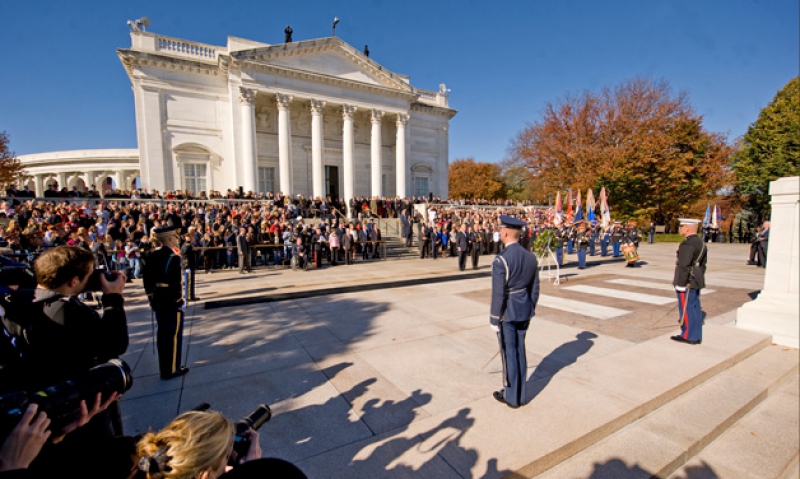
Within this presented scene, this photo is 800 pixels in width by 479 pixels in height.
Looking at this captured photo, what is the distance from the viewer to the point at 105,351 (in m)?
2.34

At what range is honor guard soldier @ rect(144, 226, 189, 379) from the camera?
4594 millimetres

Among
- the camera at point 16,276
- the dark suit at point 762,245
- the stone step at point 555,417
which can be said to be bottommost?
the stone step at point 555,417

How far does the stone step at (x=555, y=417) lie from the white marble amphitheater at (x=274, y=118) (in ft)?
89.6

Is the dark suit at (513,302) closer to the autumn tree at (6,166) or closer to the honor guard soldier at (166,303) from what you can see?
the honor guard soldier at (166,303)

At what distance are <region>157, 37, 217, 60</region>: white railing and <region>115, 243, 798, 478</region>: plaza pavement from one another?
86.3ft

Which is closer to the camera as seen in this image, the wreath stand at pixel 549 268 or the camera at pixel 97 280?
the camera at pixel 97 280

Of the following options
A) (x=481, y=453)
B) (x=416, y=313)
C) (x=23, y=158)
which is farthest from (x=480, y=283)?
(x=23, y=158)

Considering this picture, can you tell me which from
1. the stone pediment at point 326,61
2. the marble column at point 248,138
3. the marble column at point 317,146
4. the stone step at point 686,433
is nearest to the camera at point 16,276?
the stone step at point 686,433

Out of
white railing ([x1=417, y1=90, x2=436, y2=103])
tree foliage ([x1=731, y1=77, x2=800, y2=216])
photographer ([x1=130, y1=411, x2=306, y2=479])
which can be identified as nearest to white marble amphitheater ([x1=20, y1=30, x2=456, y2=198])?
white railing ([x1=417, y1=90, x2=436, y2=103])

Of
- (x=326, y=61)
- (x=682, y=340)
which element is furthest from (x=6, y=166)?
(x=682, y=340)

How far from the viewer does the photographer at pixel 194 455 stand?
128 cm

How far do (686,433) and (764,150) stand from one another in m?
41.6

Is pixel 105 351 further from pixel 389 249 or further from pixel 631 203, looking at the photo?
pixel 631 203

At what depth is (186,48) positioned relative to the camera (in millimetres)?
27750
